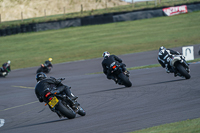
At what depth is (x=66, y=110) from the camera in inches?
320

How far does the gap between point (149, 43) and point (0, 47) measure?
16.4 metres

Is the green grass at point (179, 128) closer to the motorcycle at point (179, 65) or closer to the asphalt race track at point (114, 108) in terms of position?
the asphalt race track at point (114, 108)

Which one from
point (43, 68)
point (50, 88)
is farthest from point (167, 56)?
point (43, 68)

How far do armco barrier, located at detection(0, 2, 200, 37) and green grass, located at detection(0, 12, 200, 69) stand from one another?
68 centimetres

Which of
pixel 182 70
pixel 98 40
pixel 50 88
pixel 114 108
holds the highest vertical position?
pixel 50 88

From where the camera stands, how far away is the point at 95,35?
3816 centimetres

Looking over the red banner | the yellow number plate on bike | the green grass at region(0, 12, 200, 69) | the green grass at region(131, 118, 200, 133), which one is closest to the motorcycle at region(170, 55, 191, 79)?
the yellow number plate on bike

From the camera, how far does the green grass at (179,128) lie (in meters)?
5.71

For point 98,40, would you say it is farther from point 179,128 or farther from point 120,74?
point 179,128

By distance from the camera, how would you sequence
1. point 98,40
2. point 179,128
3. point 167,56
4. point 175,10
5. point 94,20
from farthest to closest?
point 175,10 → point 94,20 → point 98,40 → point 167,56 → point 179,128

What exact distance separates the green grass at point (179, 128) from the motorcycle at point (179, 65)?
5919 mm

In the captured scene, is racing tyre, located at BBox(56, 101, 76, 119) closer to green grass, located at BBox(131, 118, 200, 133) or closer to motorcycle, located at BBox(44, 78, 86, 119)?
motorcycle, located at BBox(44, 78, 86, 119)

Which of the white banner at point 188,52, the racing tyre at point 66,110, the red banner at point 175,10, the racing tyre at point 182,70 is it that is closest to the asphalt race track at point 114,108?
the racing tyre at point 66,110

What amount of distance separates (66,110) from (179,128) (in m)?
3.06
